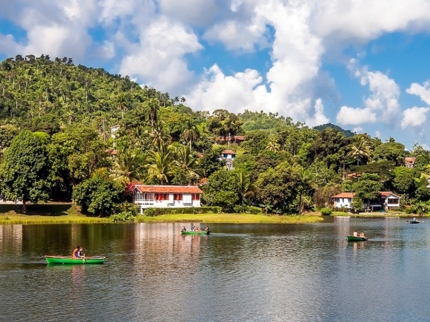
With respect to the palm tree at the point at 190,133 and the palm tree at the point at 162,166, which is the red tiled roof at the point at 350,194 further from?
the palm tree at the point at 162,166

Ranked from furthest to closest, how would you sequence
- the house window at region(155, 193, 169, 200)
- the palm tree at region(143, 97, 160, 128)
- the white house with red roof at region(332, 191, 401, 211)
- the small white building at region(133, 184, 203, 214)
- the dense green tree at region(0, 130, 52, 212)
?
1. the palm tree at region(143, 97, 160, 128)
2. the white house with red roof at region(332, 191, 401, 211)
3. the house window at region(155, 193, 169, 200)
4. the small white building at region(133, 184, 203, 214)
5. the dense green tree at region(0, 130, 52, 212)

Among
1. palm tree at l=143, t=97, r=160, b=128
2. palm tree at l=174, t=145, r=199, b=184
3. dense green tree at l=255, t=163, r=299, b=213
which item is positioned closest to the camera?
dense green tree at l=255, t=163, r=299, b=213

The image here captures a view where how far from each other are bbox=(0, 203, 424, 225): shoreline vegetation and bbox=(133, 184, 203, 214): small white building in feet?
21.7

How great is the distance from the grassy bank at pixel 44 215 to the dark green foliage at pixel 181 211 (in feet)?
28.9

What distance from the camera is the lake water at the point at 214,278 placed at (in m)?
32.8

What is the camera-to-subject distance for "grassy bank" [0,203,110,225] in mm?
85000

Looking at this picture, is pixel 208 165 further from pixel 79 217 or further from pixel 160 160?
pixel 79 217

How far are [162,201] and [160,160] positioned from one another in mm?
8670

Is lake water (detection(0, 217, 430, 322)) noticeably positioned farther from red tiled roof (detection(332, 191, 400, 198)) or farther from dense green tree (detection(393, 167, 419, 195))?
dense green tree (detection(393, 167, 419, 195))

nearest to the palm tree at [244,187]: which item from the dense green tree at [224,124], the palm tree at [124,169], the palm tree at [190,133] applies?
the palm tree at [124,169]

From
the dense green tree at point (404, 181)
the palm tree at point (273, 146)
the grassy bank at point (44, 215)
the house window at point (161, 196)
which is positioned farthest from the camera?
the palm tree at point (273, 146)

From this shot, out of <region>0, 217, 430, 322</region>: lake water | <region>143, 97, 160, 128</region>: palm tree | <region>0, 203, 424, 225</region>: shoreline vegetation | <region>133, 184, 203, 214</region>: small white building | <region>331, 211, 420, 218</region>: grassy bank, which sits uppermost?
<region>143, 97, 160, 128</region>: palm tree

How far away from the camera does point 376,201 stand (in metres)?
137

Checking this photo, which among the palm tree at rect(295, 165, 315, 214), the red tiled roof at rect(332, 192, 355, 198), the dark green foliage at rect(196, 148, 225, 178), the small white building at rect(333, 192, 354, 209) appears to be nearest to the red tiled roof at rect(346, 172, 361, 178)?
the red tiled roof at rect(332, 192, 355, 198)
